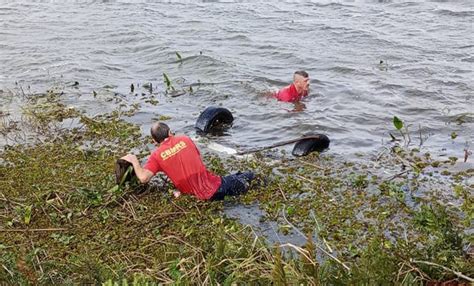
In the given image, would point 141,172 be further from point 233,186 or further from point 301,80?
point 301,80

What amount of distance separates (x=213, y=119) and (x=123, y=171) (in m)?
3.36

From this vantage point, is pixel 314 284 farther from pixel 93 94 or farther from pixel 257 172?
pixel 93 94

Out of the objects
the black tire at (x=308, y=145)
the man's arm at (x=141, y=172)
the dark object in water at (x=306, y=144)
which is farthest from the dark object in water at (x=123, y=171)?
the black tire at (x=308, y=145)

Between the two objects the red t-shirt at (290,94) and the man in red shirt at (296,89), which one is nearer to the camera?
the man in red shirt at (296,89)

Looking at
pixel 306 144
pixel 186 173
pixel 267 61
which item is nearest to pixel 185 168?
pixel 186 173

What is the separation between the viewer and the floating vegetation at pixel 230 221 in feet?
16.9

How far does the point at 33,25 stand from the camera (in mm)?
23031

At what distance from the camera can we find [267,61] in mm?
17266

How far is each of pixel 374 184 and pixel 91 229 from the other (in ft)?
13.1

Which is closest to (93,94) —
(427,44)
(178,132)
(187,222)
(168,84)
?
(168,84)

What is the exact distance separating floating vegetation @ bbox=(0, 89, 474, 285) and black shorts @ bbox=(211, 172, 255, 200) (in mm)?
113

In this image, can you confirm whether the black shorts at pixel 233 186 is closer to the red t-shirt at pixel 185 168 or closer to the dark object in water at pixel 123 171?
the red t-shirt at pixel 185 168

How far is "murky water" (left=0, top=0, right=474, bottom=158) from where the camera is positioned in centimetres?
1242

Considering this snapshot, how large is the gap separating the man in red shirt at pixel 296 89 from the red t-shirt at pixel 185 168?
5.41 m
